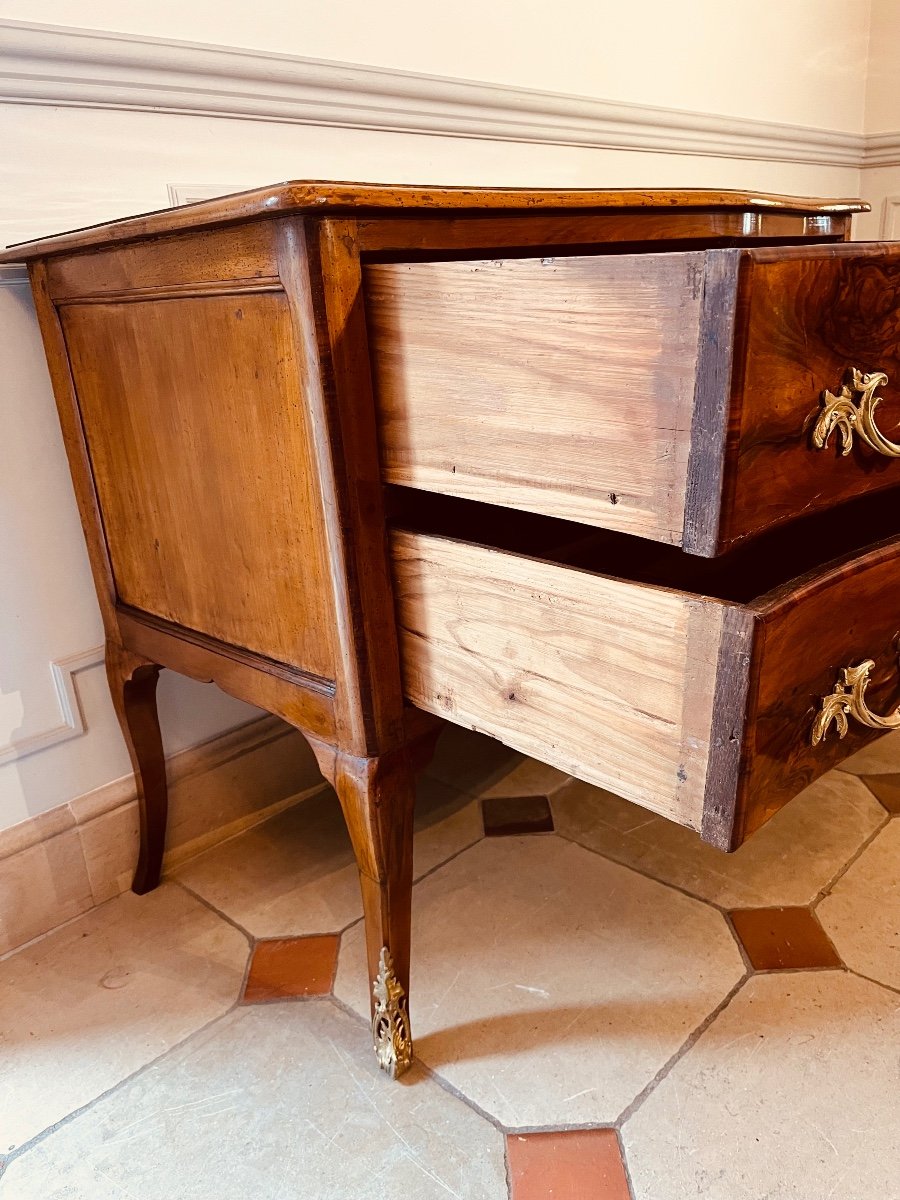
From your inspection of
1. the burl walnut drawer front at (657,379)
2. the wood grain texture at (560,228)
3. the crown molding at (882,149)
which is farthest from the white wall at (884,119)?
the burl walnut drawer front at (657,379)

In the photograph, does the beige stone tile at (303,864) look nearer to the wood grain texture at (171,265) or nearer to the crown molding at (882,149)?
the wood grain texture at (171,265)

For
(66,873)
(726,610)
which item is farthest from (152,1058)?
(726,610)

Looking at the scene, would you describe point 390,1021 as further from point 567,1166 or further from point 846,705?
point 846,705

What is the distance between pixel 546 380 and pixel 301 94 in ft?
2.32

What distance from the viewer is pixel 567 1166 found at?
0.66 m

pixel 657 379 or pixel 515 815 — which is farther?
pixel 515 815

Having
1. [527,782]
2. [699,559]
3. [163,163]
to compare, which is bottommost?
[527,782]

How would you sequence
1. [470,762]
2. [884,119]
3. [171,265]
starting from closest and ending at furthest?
[171,265]
[470,762]
[884,119]

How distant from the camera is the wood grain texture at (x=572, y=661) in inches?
19.0

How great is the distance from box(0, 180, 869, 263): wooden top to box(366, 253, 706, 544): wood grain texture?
0.05 meters

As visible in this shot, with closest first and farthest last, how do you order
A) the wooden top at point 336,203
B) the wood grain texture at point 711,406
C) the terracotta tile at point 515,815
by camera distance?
1. the wood grain texture at point 711,406
2. the wooden top at point 336,203
3. the terracotta tile at point 515,815

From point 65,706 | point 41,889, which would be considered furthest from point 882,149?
point 41,889

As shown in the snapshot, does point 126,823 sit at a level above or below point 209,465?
below

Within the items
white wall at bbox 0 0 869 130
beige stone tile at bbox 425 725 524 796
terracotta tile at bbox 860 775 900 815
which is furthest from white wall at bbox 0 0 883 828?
terracotta tile at bbox 860 775 900 815
